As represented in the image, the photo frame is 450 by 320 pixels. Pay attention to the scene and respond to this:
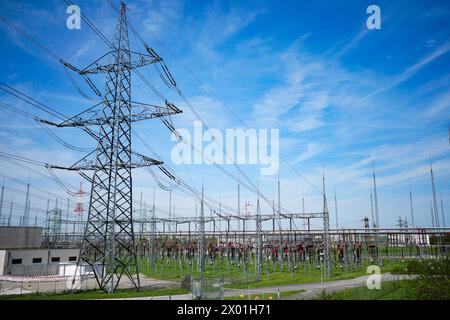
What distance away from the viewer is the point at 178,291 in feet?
67.3

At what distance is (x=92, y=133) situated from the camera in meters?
19.4

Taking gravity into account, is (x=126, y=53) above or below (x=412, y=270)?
above

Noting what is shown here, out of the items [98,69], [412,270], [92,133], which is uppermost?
[98,69]

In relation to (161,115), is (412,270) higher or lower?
lower
